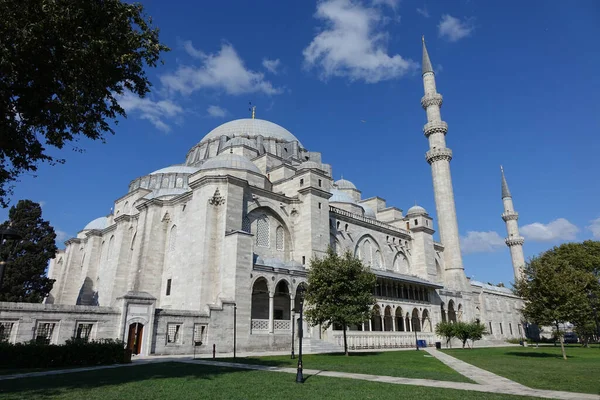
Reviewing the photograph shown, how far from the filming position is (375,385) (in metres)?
10.2

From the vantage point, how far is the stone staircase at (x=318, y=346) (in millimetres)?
25172

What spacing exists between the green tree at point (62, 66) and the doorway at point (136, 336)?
1080 centimetres

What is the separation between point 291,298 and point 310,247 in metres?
4.98

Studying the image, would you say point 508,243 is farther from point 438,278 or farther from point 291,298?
point 291,298

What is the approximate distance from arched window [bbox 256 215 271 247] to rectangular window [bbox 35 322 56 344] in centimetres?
1500

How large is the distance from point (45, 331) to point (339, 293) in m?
14.9

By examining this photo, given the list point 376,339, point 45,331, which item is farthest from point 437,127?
point 45,331

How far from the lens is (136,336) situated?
69.2 feet

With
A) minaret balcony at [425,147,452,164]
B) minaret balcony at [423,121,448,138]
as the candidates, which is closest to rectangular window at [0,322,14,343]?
minaret balcony at [425,147,452,164]

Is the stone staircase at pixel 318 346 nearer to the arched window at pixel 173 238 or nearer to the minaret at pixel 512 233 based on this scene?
the arched window at pixel 173 238

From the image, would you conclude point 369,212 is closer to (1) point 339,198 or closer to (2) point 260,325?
(1) point 339,198

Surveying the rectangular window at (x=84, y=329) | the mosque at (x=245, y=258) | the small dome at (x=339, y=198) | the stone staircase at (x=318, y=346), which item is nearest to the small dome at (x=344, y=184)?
the mosque at (x=245, y=258)

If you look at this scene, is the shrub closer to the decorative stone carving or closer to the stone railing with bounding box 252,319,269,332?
the stone railing with bounding box 252,319,269,332

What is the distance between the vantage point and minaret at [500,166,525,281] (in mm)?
58906
